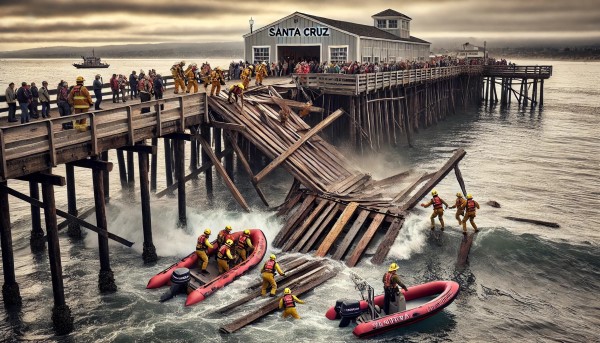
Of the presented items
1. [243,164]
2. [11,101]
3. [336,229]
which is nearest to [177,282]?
[336,229]

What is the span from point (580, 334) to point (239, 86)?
15355 millimetres

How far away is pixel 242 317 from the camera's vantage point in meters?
14.9

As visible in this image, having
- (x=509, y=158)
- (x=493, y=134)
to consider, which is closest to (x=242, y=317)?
(x=509, y=158)

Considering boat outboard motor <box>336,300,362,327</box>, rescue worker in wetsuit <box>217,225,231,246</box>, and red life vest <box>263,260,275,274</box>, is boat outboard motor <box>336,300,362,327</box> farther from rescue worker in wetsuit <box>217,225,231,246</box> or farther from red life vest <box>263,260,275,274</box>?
rescue worker in wetsuit <box>217,225,231,246</box>

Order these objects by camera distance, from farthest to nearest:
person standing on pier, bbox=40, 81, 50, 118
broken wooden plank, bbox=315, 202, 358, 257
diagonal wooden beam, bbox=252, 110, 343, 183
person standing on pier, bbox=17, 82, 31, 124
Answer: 1. diagonal wooden beam, bbox=252, 110, 343, 183
2. person standing on pier, bbox=40, 81, 50, 118
3. person standing on pier, bbox=17, 82, 31, 124
4. broken wooden plank, bbox=315, 202, 358, 257

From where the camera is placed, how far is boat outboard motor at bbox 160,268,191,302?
1636 centimetres

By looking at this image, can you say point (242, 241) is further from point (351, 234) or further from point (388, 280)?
point (388, 280)

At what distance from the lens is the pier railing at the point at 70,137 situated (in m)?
13.8

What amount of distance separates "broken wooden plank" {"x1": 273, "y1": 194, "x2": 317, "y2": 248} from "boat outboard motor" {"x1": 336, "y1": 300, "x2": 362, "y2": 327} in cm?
560

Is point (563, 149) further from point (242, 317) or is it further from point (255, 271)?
point (242, 317)

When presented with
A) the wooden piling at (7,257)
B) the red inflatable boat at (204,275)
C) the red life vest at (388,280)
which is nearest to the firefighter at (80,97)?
the wooden piling at (7,257)

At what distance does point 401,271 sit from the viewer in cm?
1852

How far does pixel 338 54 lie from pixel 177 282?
29.1 meters

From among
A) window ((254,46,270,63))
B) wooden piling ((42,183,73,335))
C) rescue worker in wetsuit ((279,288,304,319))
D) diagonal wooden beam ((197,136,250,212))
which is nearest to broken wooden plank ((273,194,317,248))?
diagonal wooden beam ((197,136,250,212))
